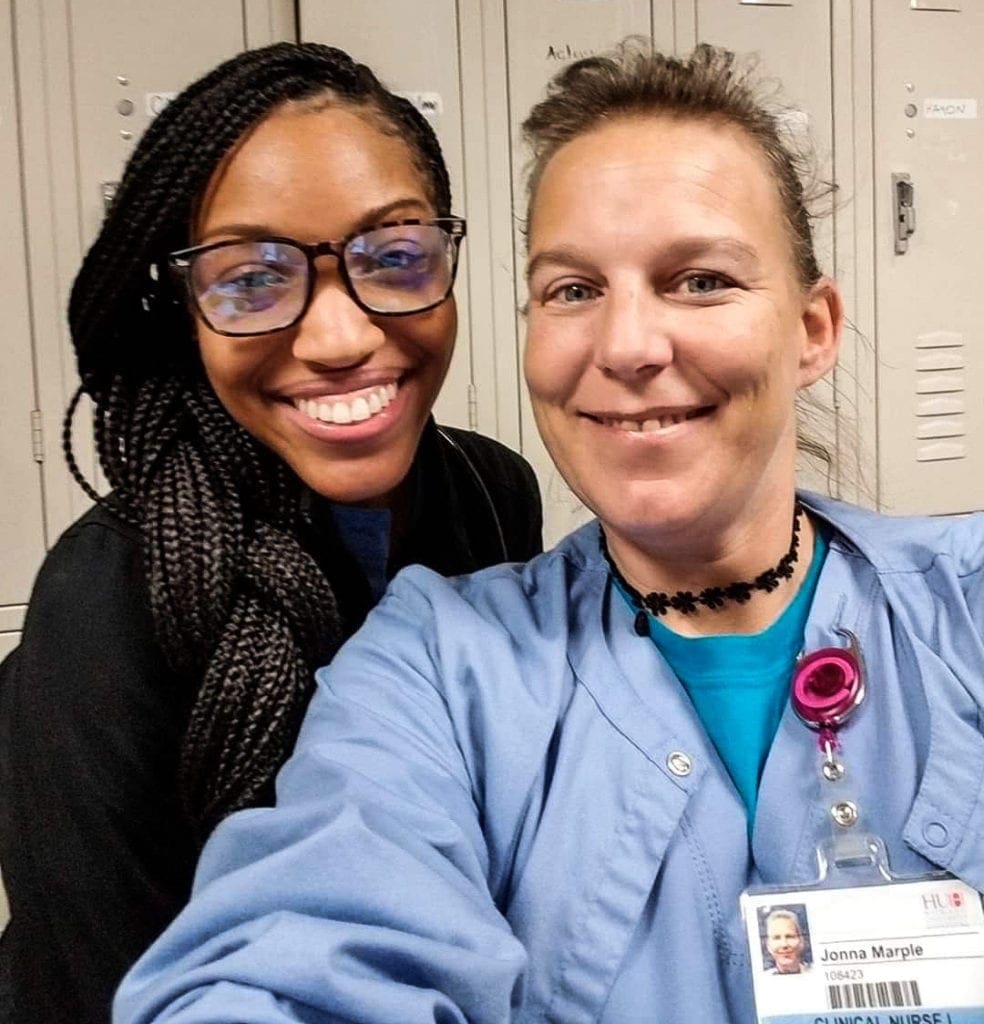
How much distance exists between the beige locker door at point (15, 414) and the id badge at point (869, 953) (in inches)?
48.0

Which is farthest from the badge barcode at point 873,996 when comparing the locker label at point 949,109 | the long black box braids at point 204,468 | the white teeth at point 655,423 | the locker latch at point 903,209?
the locker label at point 949,109

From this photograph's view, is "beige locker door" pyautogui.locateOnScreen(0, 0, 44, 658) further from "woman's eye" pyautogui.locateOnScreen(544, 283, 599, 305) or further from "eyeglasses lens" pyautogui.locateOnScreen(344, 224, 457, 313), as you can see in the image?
"woman's eye" pyautogui.locateOnScreen(544, 283, 599, 305)

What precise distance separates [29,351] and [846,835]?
1.30 metres

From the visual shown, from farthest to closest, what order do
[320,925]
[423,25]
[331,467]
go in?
[423,25] → [331,467] → [320,925]

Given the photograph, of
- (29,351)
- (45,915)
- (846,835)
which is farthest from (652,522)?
(29,351)

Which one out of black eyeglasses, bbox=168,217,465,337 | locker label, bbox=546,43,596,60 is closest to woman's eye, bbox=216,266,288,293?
black eyeglasses, bbox=168,217,465,337

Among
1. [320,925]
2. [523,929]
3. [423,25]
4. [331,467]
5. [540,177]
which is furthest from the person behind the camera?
[423,25]

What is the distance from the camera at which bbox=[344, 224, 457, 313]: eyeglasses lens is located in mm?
1013

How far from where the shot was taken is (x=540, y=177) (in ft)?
3.00

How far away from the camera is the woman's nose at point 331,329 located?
1.00 metres

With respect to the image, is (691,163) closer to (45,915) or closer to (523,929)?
(523,929)

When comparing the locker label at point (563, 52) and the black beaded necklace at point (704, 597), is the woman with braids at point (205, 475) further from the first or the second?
the locker label at point (563, 52)

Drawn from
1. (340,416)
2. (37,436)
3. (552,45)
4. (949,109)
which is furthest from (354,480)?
(949,109)

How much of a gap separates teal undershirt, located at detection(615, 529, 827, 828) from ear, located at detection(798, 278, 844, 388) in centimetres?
20
